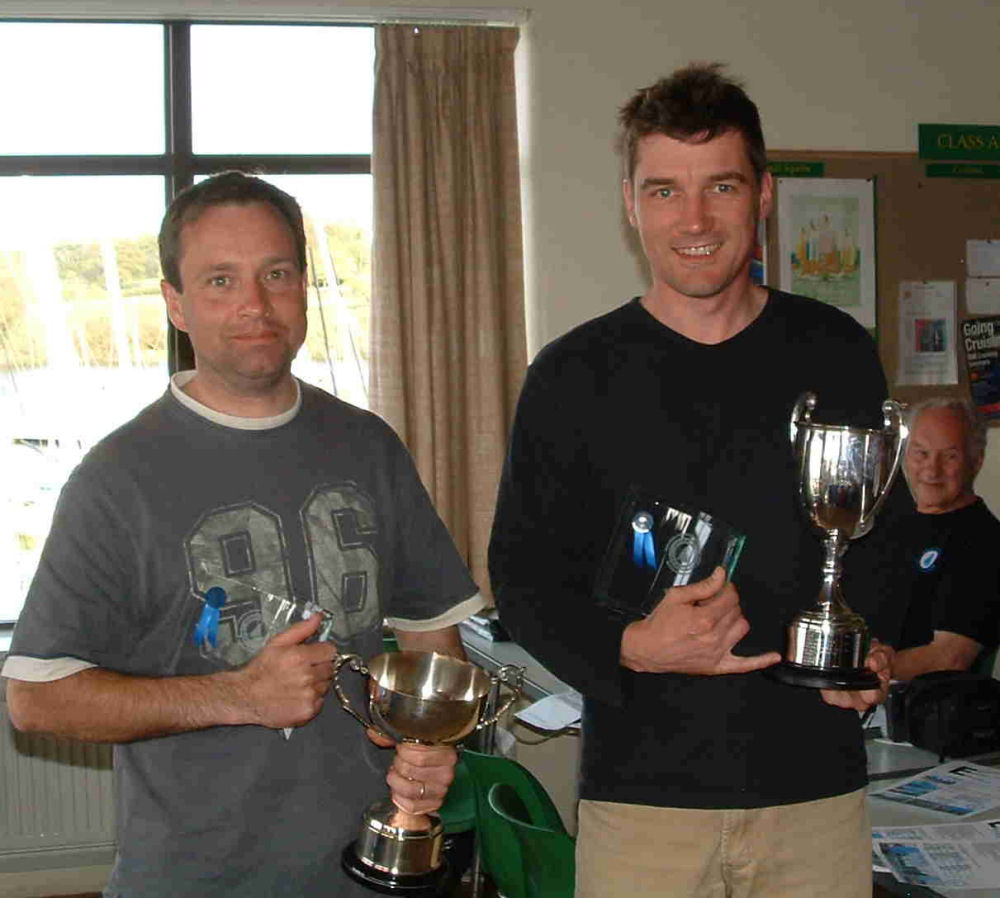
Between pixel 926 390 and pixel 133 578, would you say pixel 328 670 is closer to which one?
pixel 133 578

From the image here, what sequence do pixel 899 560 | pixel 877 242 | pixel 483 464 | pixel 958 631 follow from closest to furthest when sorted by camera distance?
pixel 899 560
pixel 958 631
pixel 483 464
pixel 877 242

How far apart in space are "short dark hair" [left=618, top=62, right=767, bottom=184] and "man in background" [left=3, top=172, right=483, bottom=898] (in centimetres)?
51

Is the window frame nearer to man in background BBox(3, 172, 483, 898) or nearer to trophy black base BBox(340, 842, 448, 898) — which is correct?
man in background BBox(3, 172, 483, 898)

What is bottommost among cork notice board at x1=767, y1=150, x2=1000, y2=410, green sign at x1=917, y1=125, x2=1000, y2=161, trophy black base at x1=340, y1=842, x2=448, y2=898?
trophy black base at x1=340, y1=842, x2=448, y2=898

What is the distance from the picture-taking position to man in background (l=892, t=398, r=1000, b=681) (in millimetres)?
3227

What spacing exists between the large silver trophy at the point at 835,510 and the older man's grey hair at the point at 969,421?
2.07 m

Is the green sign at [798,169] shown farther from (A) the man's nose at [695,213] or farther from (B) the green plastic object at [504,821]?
(A) the man's nose at [695,213]

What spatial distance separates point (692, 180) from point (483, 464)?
2892 millimetres

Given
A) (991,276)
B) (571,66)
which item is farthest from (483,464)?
(991,276)

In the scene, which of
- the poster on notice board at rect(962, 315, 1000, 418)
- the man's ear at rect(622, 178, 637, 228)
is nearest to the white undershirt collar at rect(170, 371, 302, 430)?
the man's ear at rect(622, 178, 637, 228)

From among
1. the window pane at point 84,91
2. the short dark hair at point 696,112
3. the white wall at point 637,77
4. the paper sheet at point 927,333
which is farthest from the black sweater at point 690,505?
the window pane at point 84,91

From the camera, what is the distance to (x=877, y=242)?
4.83 m

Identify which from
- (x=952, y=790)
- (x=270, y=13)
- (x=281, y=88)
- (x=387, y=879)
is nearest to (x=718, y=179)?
(x=387, y=879)

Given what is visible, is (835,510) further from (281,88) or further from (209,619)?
(281,88)
